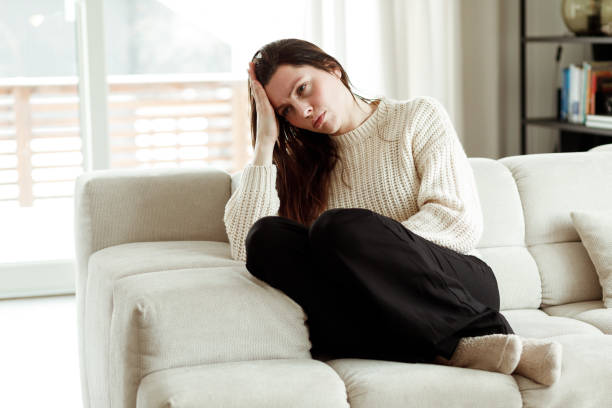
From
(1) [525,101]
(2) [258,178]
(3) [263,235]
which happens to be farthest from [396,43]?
(3) [263,235]

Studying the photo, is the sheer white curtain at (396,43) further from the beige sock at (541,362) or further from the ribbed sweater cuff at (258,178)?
the beige sock at (541,362)

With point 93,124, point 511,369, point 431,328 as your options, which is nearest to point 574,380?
point 511,369

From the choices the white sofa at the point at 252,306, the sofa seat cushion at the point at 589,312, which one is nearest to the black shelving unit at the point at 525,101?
the white sofa at the point at 252,306

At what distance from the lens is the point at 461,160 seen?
2.00 m

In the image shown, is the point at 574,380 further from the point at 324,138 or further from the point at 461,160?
the point at 324,138

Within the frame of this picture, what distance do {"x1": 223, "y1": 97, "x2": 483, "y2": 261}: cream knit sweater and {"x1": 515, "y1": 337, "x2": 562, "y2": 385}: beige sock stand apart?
35 cm

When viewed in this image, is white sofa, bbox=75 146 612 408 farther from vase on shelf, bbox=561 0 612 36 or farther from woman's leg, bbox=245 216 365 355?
vase on shelf, bbox=561 0 612 36

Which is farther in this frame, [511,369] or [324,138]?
[324,138]

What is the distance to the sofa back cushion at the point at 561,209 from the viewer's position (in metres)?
2.18

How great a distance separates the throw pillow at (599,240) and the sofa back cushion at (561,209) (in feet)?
0.17

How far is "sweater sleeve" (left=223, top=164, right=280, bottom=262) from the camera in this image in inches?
78.8

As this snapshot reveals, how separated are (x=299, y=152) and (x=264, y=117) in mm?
142

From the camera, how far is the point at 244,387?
1.49m

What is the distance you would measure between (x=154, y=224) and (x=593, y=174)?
119 cm
